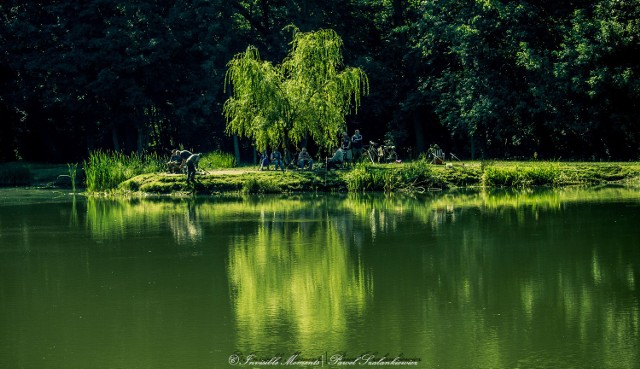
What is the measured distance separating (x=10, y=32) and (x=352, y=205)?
22.8m

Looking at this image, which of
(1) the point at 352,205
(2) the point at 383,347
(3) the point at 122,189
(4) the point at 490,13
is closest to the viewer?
(2) the point at 383,347

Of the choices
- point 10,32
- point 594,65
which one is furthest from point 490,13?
point 10,32

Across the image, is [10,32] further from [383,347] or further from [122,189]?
[383,347]

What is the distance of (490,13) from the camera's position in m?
40.1

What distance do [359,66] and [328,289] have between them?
2849 cm

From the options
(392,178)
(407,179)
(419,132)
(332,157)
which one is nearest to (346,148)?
(332,157)

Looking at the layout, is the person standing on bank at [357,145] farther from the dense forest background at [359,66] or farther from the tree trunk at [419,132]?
the tree trunk at [419,132]

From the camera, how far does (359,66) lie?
42.2m

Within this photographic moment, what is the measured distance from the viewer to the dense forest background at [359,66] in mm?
38125

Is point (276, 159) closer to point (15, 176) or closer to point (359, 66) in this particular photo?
point (359, 66)

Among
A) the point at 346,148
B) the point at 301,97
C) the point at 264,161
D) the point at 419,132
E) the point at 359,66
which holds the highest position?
the point at 359,66

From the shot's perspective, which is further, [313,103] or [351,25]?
[351,25]

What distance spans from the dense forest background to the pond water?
13.5 meters

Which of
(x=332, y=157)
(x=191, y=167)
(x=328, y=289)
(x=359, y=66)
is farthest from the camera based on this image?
(x=359, y=66)
